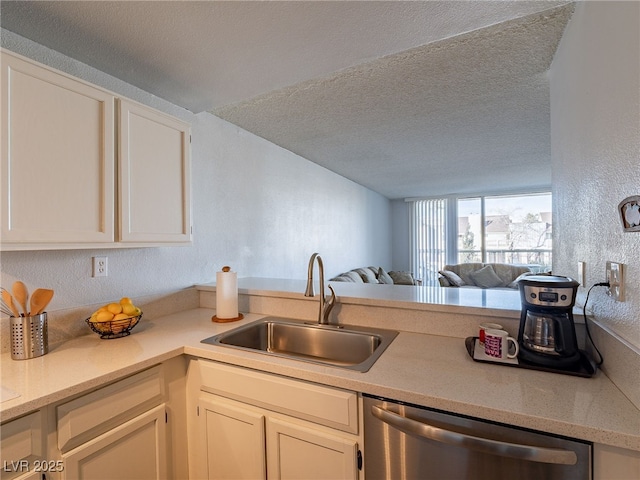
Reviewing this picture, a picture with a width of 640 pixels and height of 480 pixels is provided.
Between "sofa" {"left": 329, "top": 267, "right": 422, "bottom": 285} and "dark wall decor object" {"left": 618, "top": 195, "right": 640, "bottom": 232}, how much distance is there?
2969 millimetres

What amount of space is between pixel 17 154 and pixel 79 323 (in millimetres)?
830

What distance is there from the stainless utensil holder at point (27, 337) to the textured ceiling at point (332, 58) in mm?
1203

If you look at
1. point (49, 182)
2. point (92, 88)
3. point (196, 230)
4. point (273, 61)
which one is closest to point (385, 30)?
point (273, 61)

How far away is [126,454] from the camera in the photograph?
111 cm

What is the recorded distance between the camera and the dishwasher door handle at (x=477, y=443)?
746mm

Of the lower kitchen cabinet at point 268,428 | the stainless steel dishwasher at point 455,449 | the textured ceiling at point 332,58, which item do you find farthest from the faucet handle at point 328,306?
the textured ceiling at point 332,58

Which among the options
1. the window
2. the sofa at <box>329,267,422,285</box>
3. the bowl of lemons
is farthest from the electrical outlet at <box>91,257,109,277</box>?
the window

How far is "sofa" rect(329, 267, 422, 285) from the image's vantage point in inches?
161

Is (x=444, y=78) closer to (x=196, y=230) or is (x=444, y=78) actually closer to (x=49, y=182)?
(x=196, y=230)

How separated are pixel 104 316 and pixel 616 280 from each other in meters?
1.92

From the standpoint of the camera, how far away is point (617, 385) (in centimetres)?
88

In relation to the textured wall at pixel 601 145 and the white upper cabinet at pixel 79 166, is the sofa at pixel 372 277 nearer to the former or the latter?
the white upper cabinet at pixel 79 166

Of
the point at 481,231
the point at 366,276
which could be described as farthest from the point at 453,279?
the point at 481,231

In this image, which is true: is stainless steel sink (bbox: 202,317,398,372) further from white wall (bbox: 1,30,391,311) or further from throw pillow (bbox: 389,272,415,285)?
throw pillow (bbox: 389,272,415,285)
